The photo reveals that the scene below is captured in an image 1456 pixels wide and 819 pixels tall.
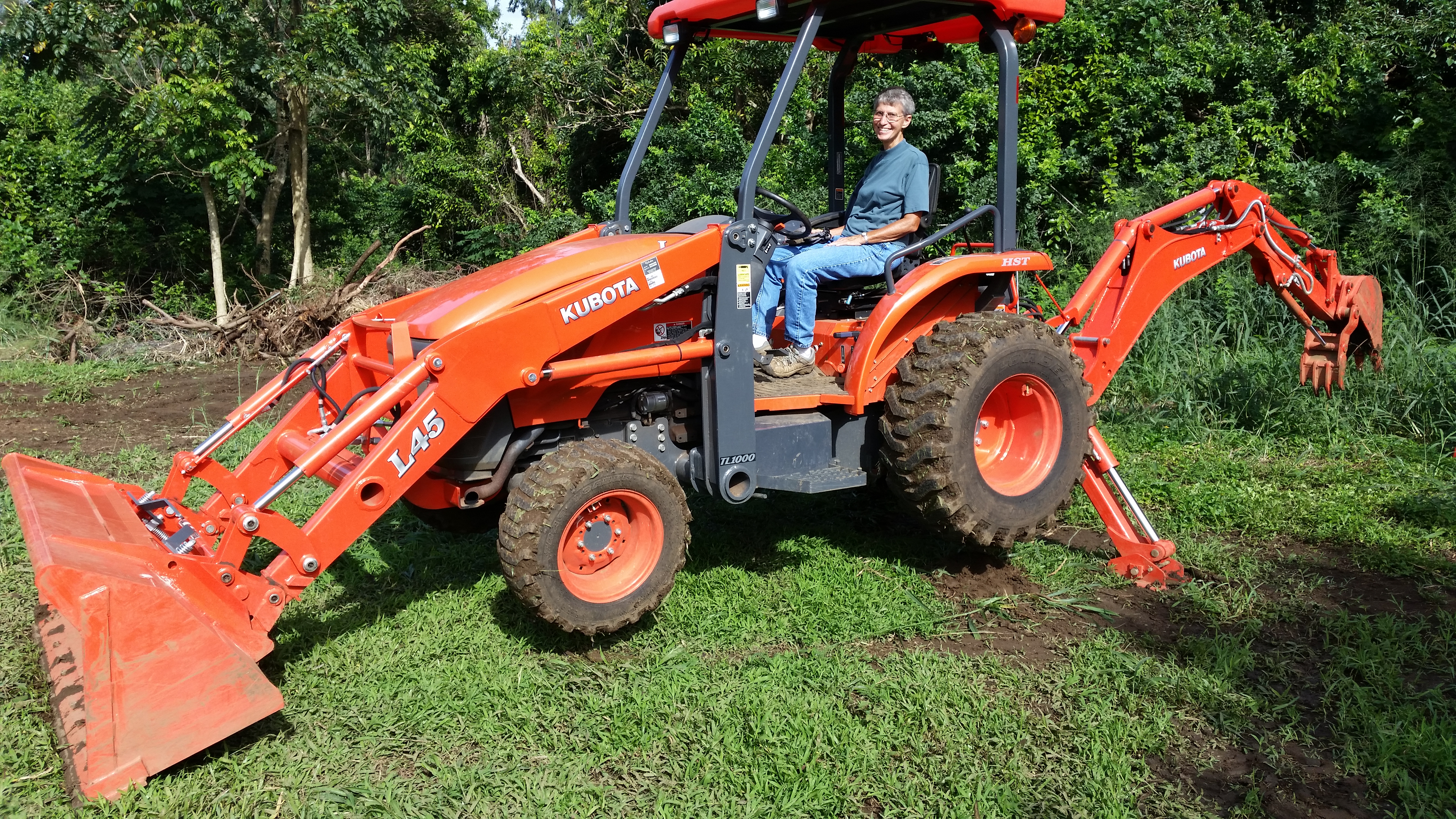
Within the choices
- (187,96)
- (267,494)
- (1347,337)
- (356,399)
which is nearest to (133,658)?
(267,494)

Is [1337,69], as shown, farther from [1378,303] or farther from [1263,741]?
[1263,741]

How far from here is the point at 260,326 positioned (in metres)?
11.3

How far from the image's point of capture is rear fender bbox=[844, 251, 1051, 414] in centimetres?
431

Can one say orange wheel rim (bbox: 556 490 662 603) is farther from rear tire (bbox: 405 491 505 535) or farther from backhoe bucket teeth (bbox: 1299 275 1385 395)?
backhoe bucket teeth (bbox: 1299 275 1385 395)

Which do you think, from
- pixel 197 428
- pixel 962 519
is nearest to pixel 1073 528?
pixel 962 519

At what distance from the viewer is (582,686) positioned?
3797 mm

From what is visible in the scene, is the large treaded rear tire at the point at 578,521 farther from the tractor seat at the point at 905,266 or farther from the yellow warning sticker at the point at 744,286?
the tractor seat at the point at 905,266

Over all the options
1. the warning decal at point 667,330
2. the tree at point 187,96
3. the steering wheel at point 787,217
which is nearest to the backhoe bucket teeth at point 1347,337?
the steering wheel at point 787,217

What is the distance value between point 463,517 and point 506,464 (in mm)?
936

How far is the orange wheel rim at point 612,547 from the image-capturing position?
3775mm

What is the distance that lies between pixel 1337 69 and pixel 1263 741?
8.71m

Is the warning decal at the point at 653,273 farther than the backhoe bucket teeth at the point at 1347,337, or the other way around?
the backhoe bucket teeth at the point at 1347,337

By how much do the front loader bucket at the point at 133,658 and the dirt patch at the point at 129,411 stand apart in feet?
14.9

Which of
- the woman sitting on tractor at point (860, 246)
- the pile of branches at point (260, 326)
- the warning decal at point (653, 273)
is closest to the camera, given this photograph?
the warning decal at point (653, 273)
